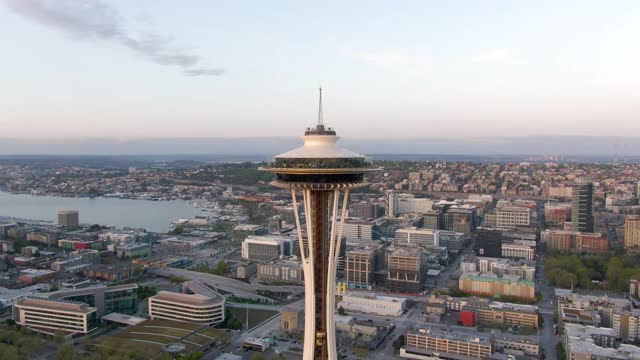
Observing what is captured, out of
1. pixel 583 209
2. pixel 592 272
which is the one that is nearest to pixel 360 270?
pixel 592 272

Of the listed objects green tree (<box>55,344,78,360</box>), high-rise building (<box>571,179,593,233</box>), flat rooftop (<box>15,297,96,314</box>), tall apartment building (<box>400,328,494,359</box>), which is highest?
high-rise building (<box>571,179,593,233</box>)

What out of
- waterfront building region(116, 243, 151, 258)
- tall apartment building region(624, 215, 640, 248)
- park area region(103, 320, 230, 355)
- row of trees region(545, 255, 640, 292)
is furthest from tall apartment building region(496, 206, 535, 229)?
park area region(103, 320, 230, 355)

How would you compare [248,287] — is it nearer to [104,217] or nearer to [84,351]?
[84,351]

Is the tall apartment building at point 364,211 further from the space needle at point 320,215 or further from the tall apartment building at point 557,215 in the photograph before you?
the space needle at point 320,215

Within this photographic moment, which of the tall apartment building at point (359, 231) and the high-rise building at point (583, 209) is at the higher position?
the high-rise building at point (583, 209)

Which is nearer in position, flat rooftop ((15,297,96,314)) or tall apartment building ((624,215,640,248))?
flat rooftop ((15,297,96,314))

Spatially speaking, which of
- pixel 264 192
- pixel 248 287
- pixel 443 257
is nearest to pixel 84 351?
pixel 248 287

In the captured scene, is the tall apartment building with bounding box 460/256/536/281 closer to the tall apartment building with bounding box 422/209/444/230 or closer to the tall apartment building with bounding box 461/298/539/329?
the tall apartment building with bounding box 461/298/539/329

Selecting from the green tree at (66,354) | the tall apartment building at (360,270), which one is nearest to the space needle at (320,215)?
the green tree at (66,354)
